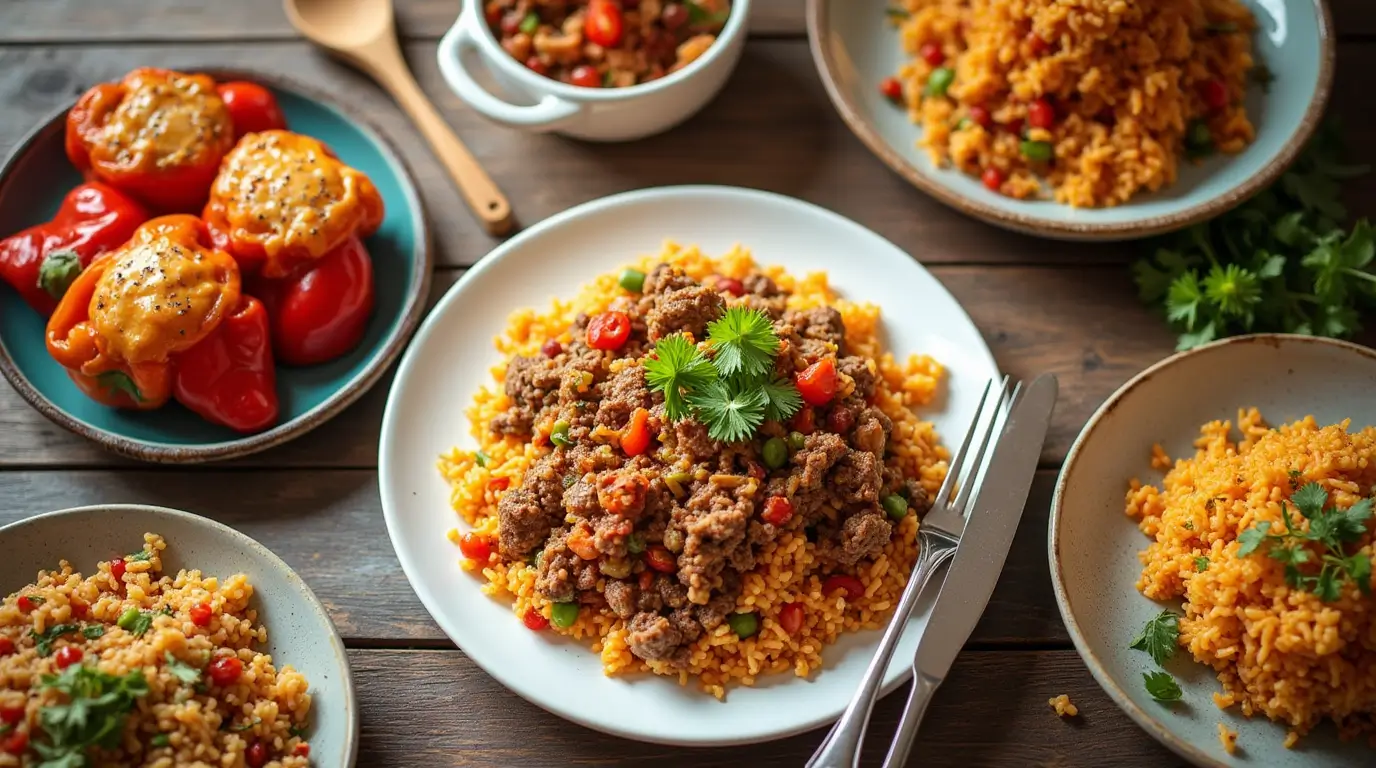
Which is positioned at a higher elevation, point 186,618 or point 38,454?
point 186,618

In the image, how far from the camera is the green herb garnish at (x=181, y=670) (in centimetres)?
258

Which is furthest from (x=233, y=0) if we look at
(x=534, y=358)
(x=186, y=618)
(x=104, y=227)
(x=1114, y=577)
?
(x=1114, y=577)

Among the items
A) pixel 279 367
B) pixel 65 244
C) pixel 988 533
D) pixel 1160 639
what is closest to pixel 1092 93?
pixel 988 533

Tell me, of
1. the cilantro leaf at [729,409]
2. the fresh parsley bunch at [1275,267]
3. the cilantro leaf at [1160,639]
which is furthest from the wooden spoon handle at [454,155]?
the cilantro leaf at [1160,639]

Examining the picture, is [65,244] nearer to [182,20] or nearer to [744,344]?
[182,20]

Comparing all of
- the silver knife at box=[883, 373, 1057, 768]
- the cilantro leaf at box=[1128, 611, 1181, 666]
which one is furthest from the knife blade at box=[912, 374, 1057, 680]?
the cilantro leaf at box=[1128, 611, 1181, 666]

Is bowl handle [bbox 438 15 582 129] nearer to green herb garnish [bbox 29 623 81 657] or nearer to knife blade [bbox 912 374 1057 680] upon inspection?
knife blade [bbox 912 374 1057 680]

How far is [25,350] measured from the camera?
336 cm

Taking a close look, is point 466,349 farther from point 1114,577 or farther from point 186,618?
point 1114,577

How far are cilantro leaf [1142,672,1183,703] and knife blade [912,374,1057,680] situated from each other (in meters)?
0.47

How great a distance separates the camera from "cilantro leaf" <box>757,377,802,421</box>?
2.79 meters

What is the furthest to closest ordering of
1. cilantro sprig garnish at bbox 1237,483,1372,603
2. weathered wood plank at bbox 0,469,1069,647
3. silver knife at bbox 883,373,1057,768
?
weathered wood plank at bbox 0,469,1069,647 < silver knife at bbox 883,373,1057,768 < cilantro sprig garnish at bbox 1237,483,1372,603

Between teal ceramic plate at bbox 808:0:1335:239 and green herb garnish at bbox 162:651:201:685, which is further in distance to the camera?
teal ceramic plate at bbox 808:0:1335:239

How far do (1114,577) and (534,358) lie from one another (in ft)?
6.02
